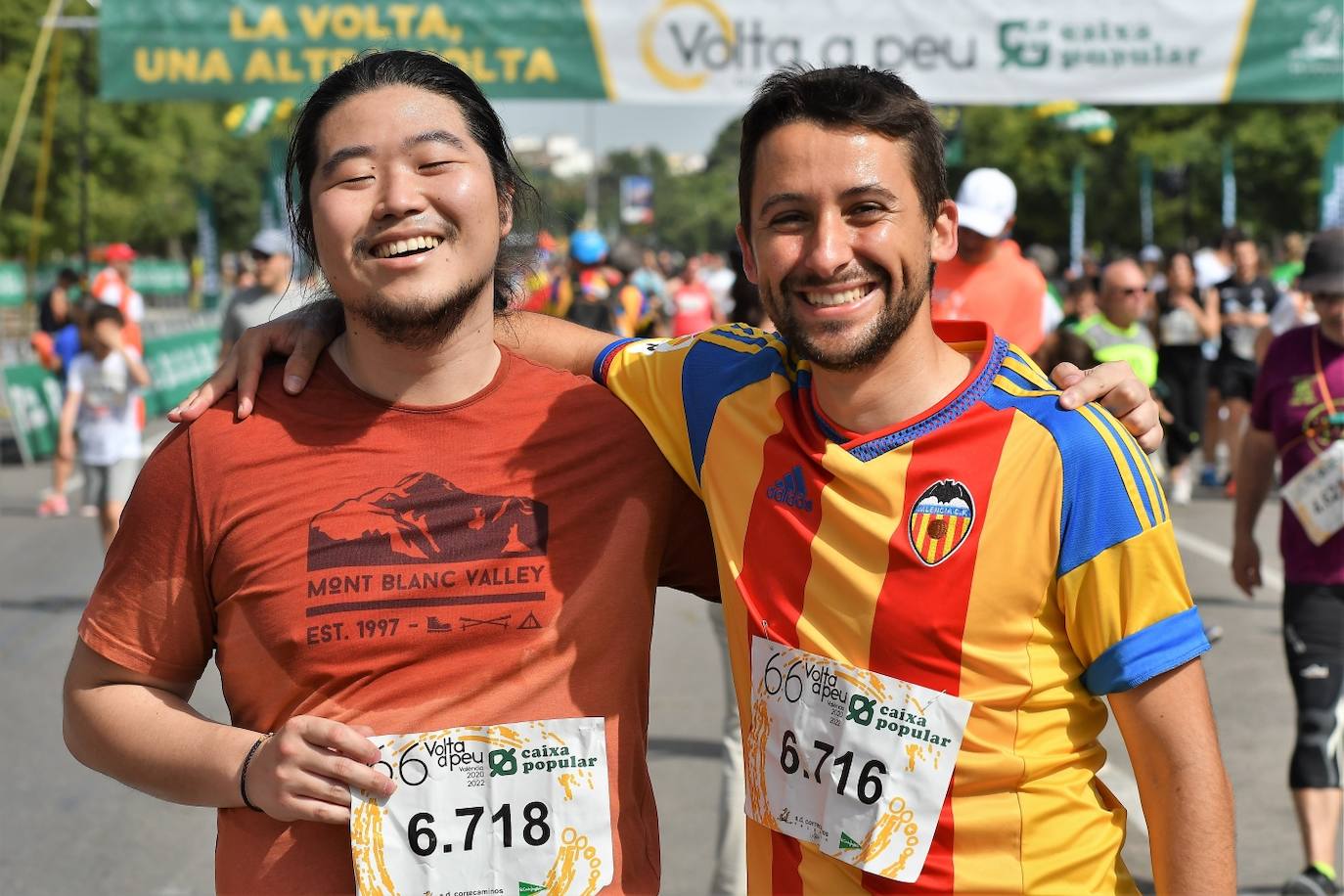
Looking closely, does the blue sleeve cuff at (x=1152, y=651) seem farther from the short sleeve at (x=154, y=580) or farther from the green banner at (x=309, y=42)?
the green banner at (x=309, y=42)

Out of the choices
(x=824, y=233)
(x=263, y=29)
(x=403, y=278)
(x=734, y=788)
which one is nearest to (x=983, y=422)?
(x=824, y=233)

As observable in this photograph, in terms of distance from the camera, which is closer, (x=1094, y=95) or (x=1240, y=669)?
(x=1240, y=669)

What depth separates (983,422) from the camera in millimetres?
2379

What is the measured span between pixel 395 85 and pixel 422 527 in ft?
2.35

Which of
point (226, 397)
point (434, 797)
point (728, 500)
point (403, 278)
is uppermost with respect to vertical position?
point (403, 278)

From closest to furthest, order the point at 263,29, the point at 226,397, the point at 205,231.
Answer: the point at 226,397 → the point at 263,29 → the point at 205,231

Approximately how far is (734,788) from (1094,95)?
9.23m

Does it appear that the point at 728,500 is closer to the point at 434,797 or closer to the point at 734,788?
the point at 434,797

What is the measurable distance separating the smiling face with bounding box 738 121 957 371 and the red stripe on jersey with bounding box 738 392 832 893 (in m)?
0.17

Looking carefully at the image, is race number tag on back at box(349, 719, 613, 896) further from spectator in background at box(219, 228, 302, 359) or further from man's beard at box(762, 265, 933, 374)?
spectator in background at box(219, 228, 302, 359)

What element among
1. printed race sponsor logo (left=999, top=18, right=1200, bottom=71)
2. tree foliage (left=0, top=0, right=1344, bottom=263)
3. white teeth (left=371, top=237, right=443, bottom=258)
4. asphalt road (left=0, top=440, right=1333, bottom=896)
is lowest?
asphalt road (left=0, top=440, right=1333, bottom=896)

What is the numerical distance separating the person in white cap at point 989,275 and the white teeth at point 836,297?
378cm

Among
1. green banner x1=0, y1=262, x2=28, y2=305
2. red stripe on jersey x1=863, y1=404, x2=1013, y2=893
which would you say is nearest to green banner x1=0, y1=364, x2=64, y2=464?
red stripe on jersey x1=863, y1=404, x2=1013, y2=893

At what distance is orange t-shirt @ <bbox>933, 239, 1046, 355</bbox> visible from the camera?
618cm
